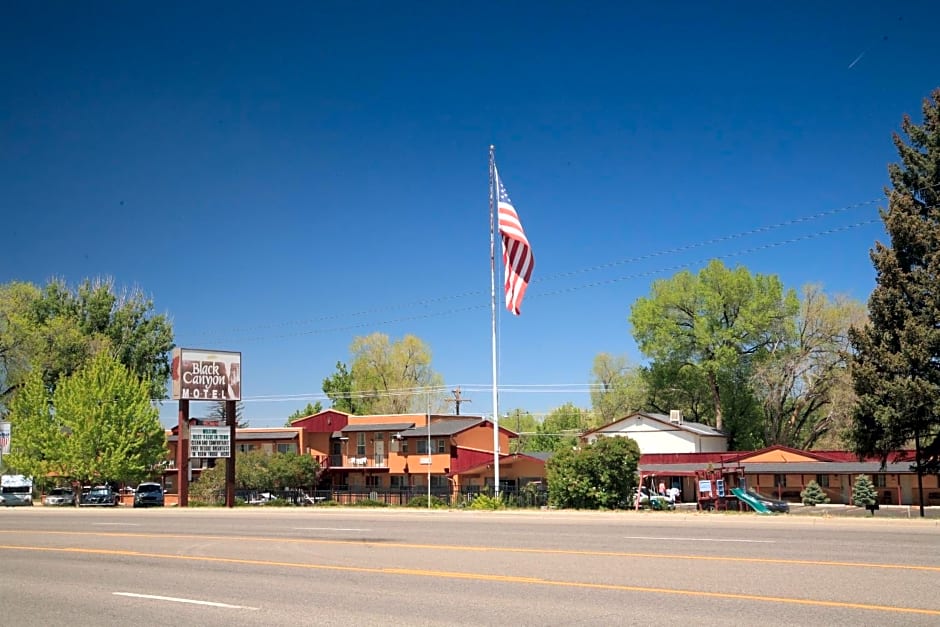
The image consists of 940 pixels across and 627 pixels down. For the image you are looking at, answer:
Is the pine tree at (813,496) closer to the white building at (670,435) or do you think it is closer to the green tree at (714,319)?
the white building at (670,435)

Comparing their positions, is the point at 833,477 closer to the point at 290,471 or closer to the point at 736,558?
the point at 290,471

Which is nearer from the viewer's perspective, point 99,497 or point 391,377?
point 99,497

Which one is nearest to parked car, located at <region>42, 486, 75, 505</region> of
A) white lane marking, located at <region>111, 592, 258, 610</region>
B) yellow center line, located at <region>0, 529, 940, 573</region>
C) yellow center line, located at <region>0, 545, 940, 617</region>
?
yellow center line, located at <region>0, 529, 940, 573</region>

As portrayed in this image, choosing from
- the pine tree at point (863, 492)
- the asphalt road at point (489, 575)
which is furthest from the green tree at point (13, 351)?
the pine tree at point (863, 492)

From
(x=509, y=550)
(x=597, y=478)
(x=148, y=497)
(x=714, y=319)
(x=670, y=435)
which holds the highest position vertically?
(x=714, y=319)

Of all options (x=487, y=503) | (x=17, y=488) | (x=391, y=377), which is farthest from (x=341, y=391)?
(x=487, y=503)

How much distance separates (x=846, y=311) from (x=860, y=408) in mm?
36631

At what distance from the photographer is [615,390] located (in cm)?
9350

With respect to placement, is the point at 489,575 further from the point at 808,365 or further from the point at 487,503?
the point at 808,365

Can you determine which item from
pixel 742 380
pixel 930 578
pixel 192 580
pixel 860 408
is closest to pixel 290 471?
pixel 742 380

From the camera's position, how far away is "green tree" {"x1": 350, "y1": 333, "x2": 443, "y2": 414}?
98.6 m

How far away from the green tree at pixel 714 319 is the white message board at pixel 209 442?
143ft

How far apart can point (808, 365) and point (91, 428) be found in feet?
177

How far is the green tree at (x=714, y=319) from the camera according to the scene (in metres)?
73.6
